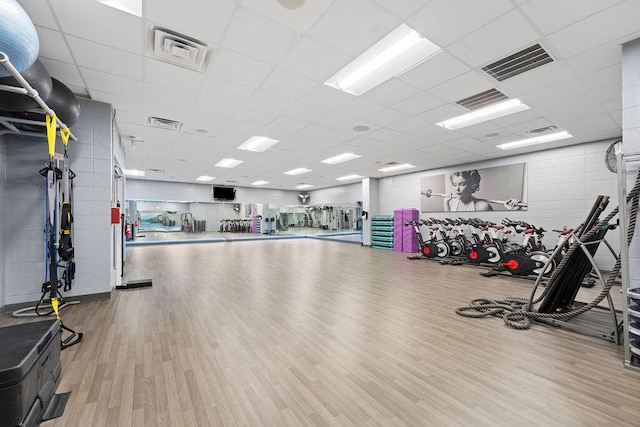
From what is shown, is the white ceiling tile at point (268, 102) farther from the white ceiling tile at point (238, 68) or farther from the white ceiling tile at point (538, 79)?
the white ceiling tile at point (538, 79)

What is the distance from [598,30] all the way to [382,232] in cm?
843

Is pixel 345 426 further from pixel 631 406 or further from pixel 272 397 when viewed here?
pixel 631 406

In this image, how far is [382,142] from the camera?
618 cm

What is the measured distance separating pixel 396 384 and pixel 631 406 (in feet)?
4.88

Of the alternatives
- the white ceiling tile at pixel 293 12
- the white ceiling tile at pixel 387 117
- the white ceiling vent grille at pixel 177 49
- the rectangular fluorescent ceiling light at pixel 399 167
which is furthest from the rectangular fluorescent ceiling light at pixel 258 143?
the rectangular fluorescent ceiling light at pixel 399 167

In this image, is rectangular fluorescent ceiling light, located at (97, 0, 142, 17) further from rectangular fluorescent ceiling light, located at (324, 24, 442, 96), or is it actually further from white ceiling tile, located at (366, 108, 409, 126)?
white ceiling tile, located at (366, 108, 409, 126)

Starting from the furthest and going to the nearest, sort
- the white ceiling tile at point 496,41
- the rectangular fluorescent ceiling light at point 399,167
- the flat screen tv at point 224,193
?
1. the flat screen tv at point 224,193
2. the rectangular fluorescent ceiling light at point 399,167
3. the white ceiling tile at point 496,41

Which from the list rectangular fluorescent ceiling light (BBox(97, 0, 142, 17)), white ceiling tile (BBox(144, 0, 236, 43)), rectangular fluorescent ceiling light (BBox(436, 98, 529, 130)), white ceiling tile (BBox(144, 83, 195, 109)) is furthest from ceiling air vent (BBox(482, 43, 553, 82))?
white ceiling tile (BBox(144, 83, 195, 109))

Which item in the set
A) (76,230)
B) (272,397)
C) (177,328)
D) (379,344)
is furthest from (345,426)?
(76,230)

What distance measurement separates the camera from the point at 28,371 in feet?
4.99

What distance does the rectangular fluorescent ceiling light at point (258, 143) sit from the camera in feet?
20.0

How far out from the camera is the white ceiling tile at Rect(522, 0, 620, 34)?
220 centimetres

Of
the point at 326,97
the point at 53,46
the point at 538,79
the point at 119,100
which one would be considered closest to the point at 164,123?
the point at 119,100

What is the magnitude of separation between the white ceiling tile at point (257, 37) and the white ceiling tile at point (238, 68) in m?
0.12
